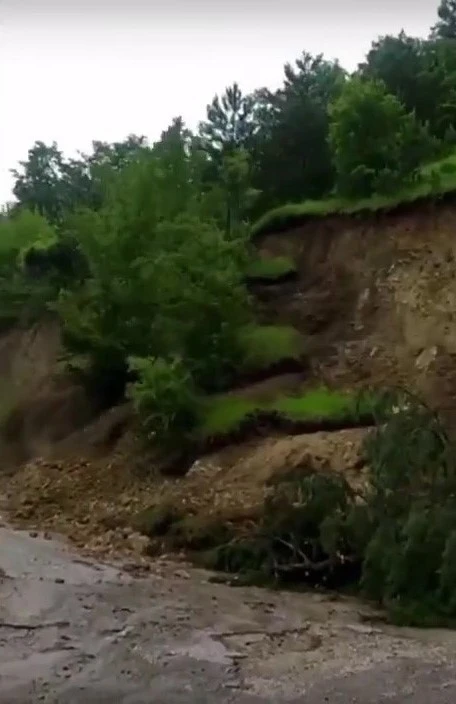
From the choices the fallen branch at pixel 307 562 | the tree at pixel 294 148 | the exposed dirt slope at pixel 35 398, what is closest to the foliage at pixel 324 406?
the fallen branch at pixel 307 562

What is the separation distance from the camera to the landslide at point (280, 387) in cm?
1664

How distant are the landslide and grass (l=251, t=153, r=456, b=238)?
21 cm

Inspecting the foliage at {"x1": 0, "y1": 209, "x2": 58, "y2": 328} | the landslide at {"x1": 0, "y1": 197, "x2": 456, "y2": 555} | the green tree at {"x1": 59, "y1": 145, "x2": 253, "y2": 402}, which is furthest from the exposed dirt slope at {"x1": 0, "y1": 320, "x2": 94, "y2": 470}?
the green tree at {"x1": 59, "y1": 145, "x2": 253, "y2": 402}

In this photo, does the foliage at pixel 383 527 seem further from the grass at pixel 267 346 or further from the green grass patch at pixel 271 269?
the green grass patch at pixel 271 269

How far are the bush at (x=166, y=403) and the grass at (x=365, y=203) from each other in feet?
19.1

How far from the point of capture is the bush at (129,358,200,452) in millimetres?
18609

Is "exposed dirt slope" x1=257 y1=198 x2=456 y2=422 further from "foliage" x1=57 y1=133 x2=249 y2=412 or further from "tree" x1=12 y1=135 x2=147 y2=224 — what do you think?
"tree" x1=12 y1=135 x2=147 y2=224

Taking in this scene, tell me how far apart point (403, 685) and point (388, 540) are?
3.08 meters

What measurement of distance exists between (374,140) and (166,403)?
7421 millimetres

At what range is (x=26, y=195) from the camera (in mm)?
37000

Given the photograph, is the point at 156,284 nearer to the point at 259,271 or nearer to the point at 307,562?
the point at 259,271

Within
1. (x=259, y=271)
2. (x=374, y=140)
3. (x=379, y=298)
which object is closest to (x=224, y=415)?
(x=379, y=298)

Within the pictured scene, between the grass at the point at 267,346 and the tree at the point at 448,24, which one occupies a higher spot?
the tree at the point at 448,24

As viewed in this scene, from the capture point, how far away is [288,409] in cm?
1842
